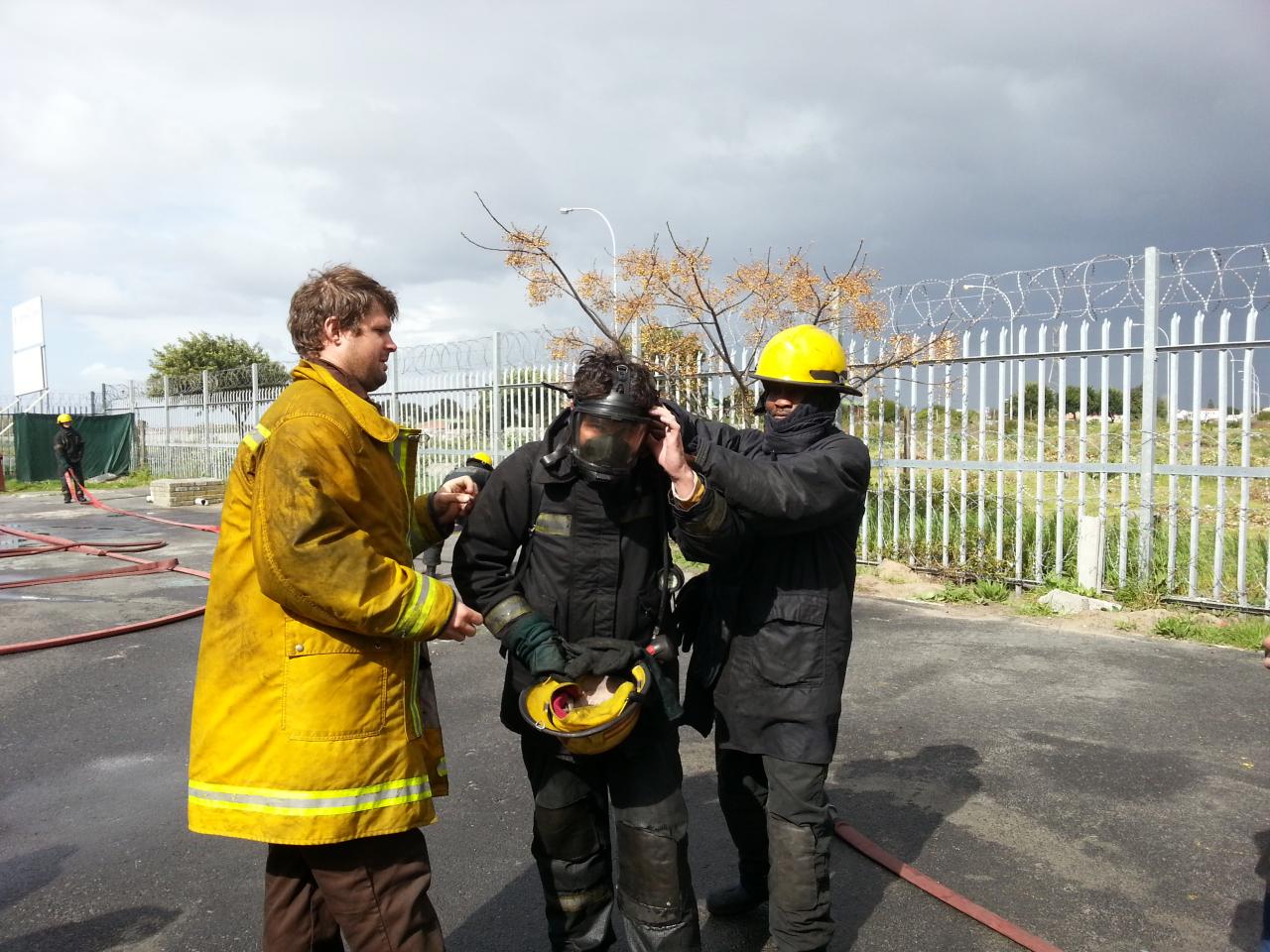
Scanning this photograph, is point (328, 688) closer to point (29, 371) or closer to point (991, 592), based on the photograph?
point (991, 592)

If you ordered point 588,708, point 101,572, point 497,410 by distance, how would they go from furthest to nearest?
point 497,410 → point 101,572 → point 588,708

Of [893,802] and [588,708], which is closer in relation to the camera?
[588,708]

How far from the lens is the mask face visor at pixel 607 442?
8.31 ft

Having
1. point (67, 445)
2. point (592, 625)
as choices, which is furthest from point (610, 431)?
point (67, 445)

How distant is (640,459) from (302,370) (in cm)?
99

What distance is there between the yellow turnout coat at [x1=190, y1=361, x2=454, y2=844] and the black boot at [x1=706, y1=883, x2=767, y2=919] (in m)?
1.38

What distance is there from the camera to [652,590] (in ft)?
9.25

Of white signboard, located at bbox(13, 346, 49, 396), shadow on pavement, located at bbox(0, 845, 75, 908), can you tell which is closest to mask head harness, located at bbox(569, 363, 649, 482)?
shadow on pavement, located at bbox(0, 845, 75, 908)

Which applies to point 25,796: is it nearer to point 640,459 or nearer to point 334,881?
point 334,881

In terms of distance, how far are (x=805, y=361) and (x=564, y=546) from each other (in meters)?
1.00

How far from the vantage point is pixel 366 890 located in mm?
A: 2203

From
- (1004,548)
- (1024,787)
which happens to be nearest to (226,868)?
(1024,787)

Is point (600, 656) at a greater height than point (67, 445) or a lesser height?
lesser

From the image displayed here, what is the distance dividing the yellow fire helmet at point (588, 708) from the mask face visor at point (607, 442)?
0.57m
